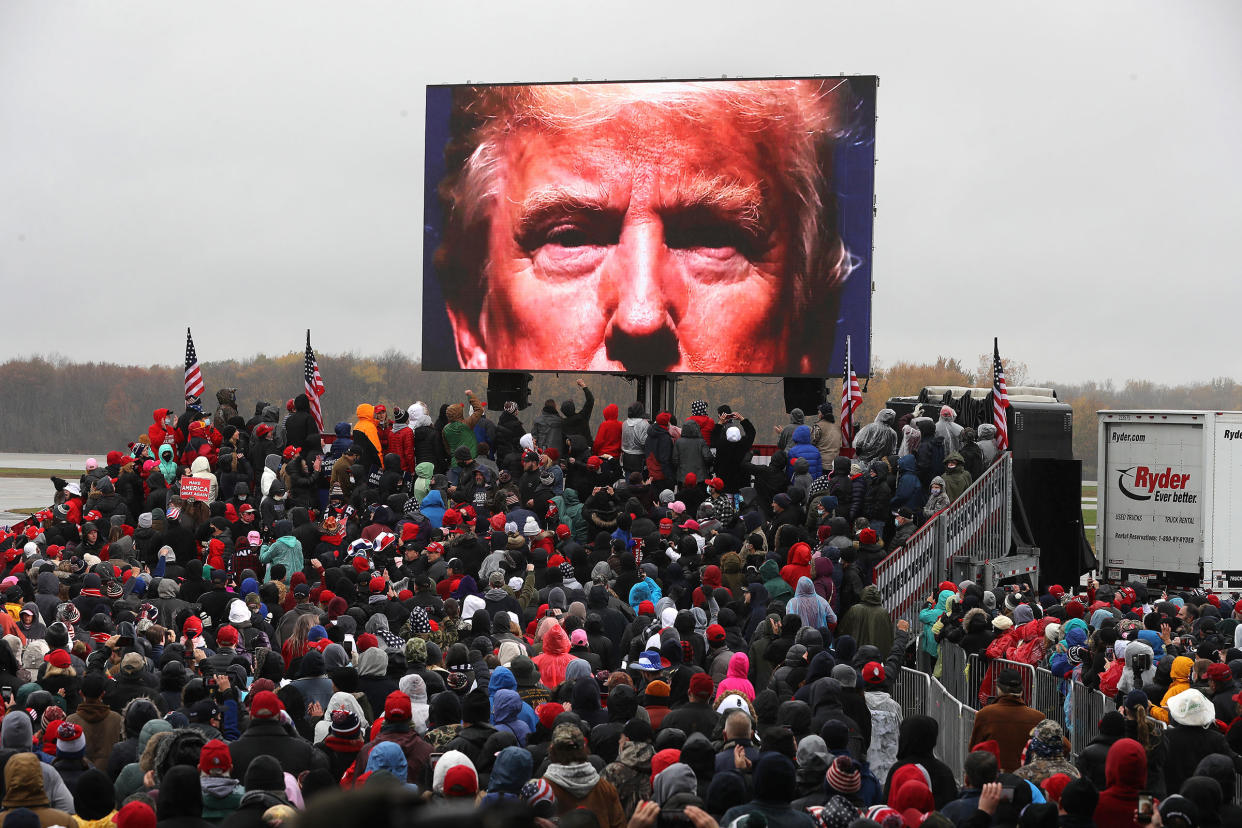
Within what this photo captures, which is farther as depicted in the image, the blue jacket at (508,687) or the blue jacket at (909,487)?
the blue jacket at (909,487)

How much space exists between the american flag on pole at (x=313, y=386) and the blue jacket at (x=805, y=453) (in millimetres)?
7297

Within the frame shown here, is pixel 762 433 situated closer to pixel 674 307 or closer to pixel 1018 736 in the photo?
pixel 674 307

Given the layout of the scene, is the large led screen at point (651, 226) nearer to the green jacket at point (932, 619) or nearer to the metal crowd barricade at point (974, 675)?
the green jacket at point (932, 619)

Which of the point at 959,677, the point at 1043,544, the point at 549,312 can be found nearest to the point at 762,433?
the point at 549,312

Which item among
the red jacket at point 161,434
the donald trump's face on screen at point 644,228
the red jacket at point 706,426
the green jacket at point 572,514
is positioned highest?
the donald trump's face on screen at point 644,228

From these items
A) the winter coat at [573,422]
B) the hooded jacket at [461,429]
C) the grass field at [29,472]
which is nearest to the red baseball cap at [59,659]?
the hooded jacket at [461,429]

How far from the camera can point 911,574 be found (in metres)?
17.6

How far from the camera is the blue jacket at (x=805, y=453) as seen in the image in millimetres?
19297

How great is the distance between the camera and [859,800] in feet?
23.5

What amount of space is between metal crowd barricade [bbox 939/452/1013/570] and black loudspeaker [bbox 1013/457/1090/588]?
1521mm

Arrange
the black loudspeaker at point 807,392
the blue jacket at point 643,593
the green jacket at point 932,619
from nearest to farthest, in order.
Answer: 1. the blue jacket at point 643,593
2. the green jacket at point 932,619
3. the black loudspeaker at point 807,392

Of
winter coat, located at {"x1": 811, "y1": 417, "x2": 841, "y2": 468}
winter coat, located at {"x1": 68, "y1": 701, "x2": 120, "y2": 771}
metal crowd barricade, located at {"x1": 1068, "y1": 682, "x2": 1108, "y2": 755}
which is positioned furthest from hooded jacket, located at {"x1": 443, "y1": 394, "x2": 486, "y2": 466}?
winter coat, located at {"x1": 68, "y1": 701, "x2": 120, "y2": 771}

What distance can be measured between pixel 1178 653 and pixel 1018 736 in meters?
3.42

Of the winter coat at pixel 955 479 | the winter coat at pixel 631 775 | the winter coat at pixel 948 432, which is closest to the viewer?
the winter coat at pixel 631 775
